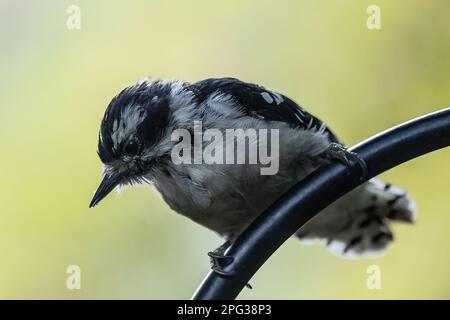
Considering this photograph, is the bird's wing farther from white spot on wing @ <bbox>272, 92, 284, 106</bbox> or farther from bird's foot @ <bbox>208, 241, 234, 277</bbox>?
bird's foot @ <bbox>208, 241, 234, 277</bbox>

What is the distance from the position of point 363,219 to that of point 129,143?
1.24 m

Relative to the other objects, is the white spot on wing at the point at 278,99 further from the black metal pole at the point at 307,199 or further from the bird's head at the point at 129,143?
the black metal pole at the point at 307,199

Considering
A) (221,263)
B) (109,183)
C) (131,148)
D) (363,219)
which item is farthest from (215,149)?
(363,219)

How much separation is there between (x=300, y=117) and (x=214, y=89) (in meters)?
0.38

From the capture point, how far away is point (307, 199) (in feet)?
8.50

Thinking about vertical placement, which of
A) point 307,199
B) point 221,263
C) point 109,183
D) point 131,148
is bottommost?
point 221,263

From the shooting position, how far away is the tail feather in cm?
375

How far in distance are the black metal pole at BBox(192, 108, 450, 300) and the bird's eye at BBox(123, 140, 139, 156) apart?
29.5 inches

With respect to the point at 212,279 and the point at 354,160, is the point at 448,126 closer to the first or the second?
the point at 354,160

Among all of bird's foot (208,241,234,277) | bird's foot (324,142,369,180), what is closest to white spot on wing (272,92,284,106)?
bird's foot (324,142,369,180)

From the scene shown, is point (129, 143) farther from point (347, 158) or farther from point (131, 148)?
point (347, 158)

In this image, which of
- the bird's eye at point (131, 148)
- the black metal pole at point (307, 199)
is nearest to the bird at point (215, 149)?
the bird's eye at point (131, 148)
